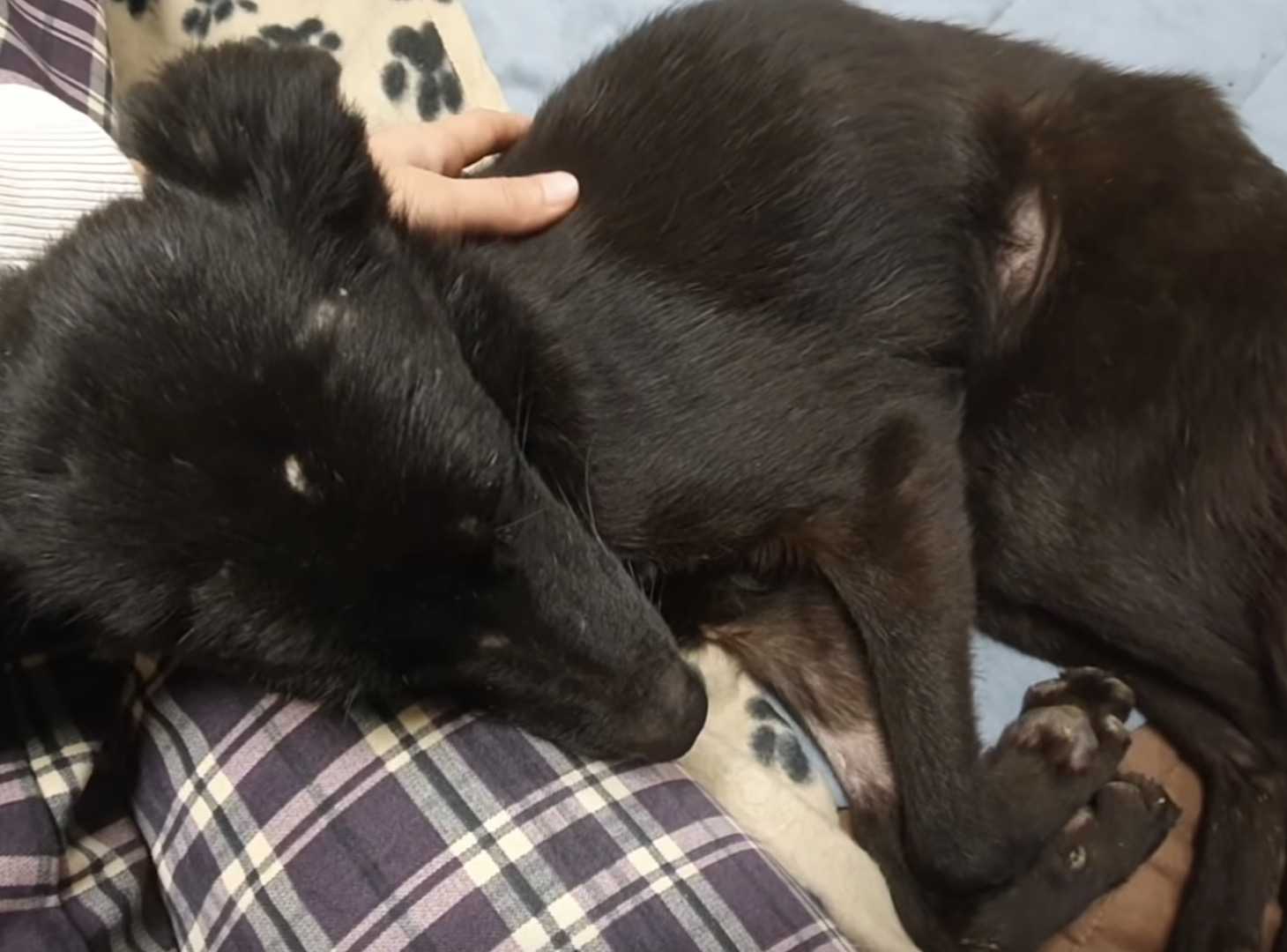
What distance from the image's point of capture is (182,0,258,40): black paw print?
1.81 m

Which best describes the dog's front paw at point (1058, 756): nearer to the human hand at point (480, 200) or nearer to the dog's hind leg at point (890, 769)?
the dog's hind leg at point (890, 769)

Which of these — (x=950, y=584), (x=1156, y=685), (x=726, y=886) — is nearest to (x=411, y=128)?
(x=950, y=584)

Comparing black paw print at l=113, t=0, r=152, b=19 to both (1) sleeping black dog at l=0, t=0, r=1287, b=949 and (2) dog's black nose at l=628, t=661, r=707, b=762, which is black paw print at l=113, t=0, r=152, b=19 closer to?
(1) sleeping black dog at l=0, t=0, r=1287, b=949

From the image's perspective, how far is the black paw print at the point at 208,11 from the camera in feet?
5.94

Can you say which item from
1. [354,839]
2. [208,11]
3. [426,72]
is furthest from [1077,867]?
[208,11]

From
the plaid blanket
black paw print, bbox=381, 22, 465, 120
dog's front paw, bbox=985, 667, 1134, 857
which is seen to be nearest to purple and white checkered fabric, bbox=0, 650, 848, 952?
the plaid blanket

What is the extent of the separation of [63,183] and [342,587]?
584 millimetres

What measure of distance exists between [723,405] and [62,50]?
102 centimetres

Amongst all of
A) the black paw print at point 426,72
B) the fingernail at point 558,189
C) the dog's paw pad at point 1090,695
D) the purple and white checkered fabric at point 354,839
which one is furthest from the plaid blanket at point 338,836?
the black paw print at point 426,72

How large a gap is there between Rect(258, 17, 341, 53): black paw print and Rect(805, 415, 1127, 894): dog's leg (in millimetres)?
1064

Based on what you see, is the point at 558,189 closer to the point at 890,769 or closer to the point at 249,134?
the point at 249,134

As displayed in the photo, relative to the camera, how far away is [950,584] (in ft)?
4.01

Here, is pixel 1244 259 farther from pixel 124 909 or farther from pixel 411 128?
pixel 124 909

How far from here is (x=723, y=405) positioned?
44.9 inches
